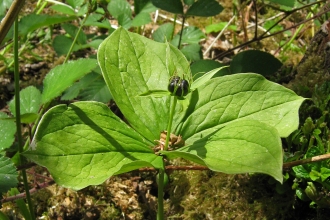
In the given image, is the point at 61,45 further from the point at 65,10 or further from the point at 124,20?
the point at 124,20

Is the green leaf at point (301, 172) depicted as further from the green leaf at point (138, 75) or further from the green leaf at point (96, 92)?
the green leaf at point (96, 92)

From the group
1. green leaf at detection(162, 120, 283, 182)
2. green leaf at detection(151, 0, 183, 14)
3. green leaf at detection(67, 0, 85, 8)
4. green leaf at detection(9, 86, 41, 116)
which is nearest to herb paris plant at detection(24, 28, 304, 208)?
green leaf at detection(162, 120, 283, 182)

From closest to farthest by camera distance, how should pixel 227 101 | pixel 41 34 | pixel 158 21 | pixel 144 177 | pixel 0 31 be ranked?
pixel 0 31, pixel 227 101, pixel 144 177, pixel 41 34, pixel 158 21

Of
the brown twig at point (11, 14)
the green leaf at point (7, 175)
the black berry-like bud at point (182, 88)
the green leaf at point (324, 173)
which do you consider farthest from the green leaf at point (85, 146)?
the green leaf at point (324, 173)

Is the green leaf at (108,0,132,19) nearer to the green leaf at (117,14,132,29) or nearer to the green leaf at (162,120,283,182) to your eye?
the green leaf at (117,14,132,29)

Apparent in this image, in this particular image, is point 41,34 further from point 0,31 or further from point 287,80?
point 0,31

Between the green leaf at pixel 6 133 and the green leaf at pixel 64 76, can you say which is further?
the green leaf at pixel 64 76

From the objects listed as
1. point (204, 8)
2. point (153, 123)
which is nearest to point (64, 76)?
point (153, 123)

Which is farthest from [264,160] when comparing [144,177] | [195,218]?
[144,177]
